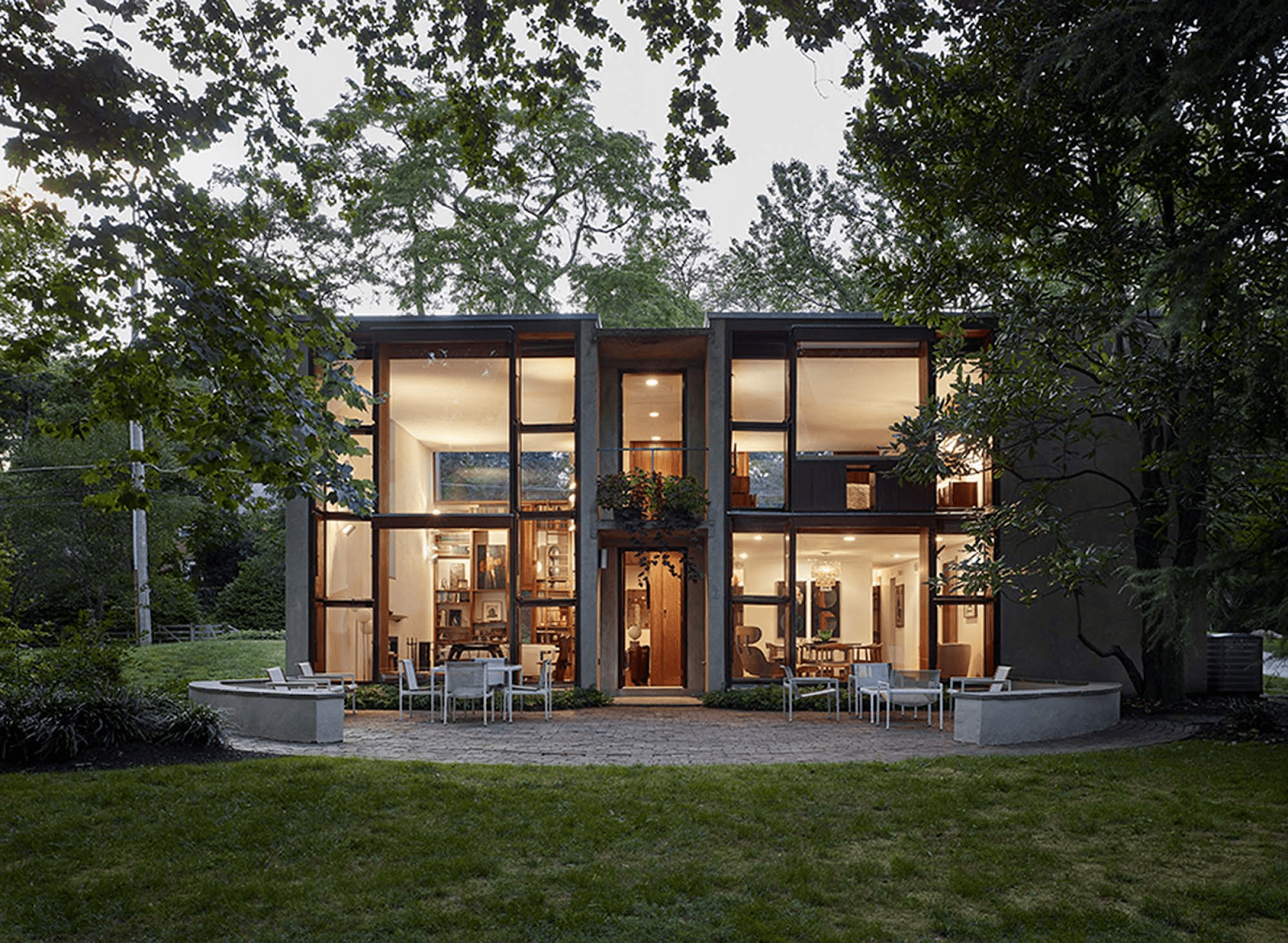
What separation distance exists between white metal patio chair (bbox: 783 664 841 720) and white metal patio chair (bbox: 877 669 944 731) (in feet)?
2.26

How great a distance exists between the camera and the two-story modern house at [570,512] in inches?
587

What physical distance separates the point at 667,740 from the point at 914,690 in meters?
3.03

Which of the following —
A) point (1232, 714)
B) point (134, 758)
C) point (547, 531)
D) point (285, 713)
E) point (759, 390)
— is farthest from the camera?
point (759, 390)

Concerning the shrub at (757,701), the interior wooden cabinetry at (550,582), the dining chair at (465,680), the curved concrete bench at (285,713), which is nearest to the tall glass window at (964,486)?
the shrub at (757,701)

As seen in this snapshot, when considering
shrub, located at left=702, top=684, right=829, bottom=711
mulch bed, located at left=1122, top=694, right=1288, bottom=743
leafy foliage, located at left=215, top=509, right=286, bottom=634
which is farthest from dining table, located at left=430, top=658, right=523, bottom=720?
leafy foliage, located at left=215, top=509, right=286, bottom=634

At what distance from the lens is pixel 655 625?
16.8 meters

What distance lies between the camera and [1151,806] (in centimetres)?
724

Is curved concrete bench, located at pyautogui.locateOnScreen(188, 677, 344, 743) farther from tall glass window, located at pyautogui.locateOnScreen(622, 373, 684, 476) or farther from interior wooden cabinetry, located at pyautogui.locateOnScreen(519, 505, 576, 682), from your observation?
tall glass window, located at pyautogui.locateOnScreen(622, 373, 684, 476)

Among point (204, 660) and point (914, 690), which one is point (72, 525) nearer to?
point (204, 660)

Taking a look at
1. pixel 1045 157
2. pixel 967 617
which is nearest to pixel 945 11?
pixel 1045 157

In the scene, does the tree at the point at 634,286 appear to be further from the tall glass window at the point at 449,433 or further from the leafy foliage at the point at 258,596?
the leafy foliage at the point at 258,596

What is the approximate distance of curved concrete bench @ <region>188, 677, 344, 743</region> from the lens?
1016cm

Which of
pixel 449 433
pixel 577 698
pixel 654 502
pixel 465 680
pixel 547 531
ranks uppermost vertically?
pixel 449 433

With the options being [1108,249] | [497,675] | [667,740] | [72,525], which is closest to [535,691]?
[497,675]
